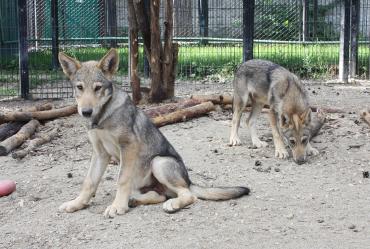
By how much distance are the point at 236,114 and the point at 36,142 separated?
104 inches

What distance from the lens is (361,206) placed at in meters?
6.30

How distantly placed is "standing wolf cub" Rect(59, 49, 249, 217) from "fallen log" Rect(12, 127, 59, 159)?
2.18m

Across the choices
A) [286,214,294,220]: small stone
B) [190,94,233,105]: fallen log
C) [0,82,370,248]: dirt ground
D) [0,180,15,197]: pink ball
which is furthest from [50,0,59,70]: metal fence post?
[286,214,294,220]: small stone

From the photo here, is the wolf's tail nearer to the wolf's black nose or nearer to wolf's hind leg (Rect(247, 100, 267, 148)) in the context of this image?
the wolf's black nose

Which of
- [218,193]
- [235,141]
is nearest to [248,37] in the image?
[235,141]

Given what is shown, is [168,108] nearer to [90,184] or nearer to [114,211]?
[90,184]

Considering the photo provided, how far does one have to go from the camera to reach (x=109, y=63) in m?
6.24

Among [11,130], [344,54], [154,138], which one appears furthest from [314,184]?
Result: [344,54]

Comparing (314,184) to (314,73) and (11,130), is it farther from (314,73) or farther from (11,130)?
(314,73)

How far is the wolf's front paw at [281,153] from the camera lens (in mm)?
8309

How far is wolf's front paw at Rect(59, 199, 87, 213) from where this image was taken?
632cm

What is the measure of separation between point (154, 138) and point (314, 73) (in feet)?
31.2

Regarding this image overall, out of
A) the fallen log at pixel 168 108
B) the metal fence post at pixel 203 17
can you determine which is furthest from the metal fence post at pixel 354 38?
the fallen log at pixel 168 108

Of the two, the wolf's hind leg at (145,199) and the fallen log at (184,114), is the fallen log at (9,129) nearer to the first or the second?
the fallen log at (184,114)
